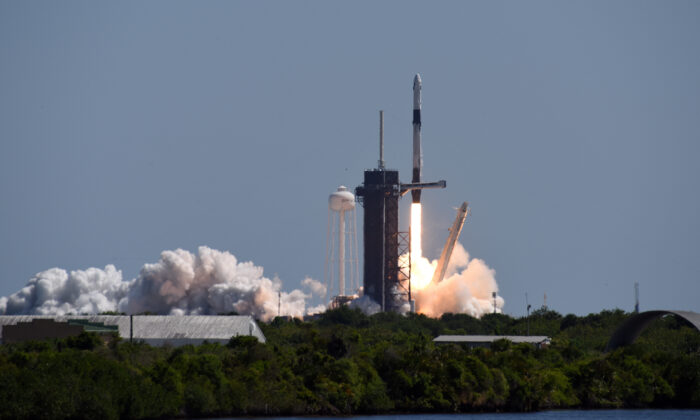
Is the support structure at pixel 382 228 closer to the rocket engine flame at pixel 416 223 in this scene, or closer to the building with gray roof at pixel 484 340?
the rocket engine flame at pixel 416 223

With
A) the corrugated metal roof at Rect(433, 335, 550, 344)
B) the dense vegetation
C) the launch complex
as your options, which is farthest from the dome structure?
the dense vegetation

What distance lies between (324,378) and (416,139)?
7093cm

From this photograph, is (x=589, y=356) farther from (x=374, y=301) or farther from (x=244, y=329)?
(x=374, y=301)

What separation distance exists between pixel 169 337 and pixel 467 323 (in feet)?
131

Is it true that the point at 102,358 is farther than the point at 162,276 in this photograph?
No

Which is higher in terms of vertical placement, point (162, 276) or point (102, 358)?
point (162, 276)

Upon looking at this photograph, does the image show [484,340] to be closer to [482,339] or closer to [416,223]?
[482,339]

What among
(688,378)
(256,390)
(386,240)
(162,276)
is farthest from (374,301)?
(256,390)

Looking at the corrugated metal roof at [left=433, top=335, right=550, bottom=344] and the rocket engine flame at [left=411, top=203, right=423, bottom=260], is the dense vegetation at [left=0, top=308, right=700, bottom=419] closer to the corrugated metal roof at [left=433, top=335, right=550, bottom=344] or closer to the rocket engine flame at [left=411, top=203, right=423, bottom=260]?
the corrugated metal roof at [left=433, top=335, right=550, bottom=344]

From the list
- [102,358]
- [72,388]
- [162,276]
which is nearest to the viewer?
[72,388]

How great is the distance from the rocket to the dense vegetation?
4559 centimetres

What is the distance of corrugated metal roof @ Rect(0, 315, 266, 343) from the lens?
117 m

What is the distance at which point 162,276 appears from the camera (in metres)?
159

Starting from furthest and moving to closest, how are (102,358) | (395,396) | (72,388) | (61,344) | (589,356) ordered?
(589,356) → (61,344) → (395,396) → (102,358) → (72,388)
